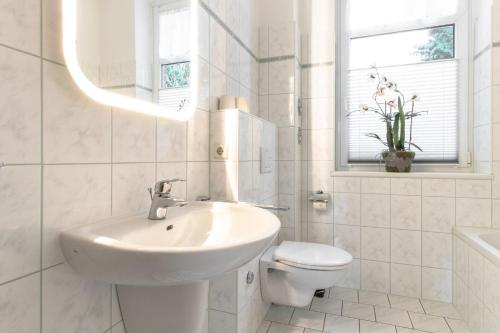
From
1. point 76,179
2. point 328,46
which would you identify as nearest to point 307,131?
point 328,46

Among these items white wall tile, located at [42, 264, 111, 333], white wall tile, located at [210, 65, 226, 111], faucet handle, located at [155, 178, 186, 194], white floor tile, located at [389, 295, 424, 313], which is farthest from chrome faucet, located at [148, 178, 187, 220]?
white floor tile, located at [389, 295, 424, 313]

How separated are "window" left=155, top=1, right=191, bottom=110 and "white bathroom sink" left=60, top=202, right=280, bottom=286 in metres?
0.47

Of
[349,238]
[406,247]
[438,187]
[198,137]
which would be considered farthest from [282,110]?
[406,247]

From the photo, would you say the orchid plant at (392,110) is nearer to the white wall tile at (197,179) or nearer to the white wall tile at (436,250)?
the white wall tile at (436,250)

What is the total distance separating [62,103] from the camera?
0.70 metres

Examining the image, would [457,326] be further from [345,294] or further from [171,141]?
[171,141]

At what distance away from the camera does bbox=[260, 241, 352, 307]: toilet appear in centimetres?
156

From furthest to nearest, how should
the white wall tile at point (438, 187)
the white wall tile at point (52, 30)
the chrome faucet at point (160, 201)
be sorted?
the white wall tile at point (438, 187), the chrome faucet at point (160, 201), the white wall tile at point (52, 30)

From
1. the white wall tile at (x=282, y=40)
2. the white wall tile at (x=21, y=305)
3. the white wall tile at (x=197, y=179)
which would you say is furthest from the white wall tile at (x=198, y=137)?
the white wall tile at (x=282, y=40)

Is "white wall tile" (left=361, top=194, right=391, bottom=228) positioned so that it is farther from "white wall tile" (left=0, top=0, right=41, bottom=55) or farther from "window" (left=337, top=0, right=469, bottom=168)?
"white wall tile" (left=0, top=0, right=41, bottom=55)

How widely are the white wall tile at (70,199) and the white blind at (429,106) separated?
1990mm

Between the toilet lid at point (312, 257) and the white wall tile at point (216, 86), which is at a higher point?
the white wall tile at point (216, 86)

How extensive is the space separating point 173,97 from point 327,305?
1595 mm

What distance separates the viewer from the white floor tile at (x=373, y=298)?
1921 millimetres
